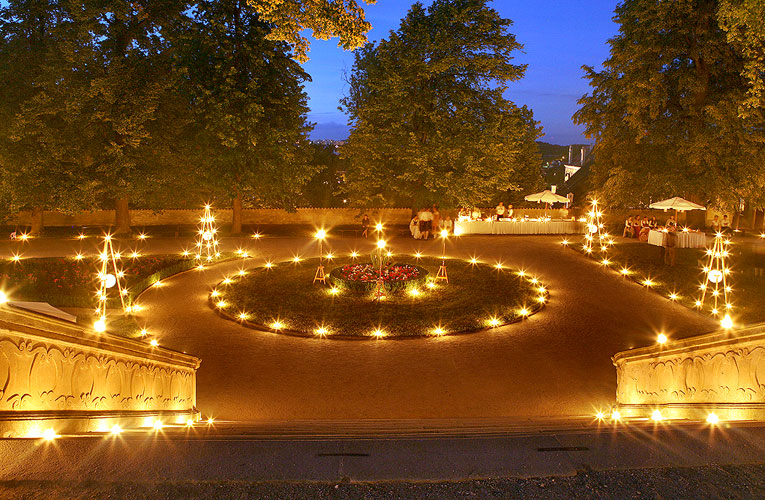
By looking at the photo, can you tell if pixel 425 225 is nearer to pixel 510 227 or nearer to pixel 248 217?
pixel 510 227

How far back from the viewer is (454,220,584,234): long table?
2923cm

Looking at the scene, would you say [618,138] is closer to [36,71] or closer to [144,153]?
[144,153]

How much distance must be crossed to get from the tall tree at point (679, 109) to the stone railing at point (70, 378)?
29161 millimetres

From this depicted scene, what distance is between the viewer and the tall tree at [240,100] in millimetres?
25391

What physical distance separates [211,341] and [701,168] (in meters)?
29.1

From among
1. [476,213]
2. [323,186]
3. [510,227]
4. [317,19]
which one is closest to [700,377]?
[317,19]

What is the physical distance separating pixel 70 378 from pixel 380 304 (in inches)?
390

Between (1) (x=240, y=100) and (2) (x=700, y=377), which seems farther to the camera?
(1) (x=240, y=100)

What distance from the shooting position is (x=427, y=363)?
31.1ft

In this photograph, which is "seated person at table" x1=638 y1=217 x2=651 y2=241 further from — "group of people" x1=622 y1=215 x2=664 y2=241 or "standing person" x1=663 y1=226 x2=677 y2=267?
"standing person" x1=663 y1=226 x2=677 y2=267

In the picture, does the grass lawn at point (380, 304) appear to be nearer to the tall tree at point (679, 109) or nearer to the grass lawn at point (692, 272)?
the grass lawn at point (692, 272)

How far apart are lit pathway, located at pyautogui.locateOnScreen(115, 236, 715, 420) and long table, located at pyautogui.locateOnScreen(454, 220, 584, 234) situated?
571 inches

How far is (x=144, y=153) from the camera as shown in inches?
1018

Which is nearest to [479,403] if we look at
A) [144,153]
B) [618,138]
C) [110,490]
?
[110,490]
